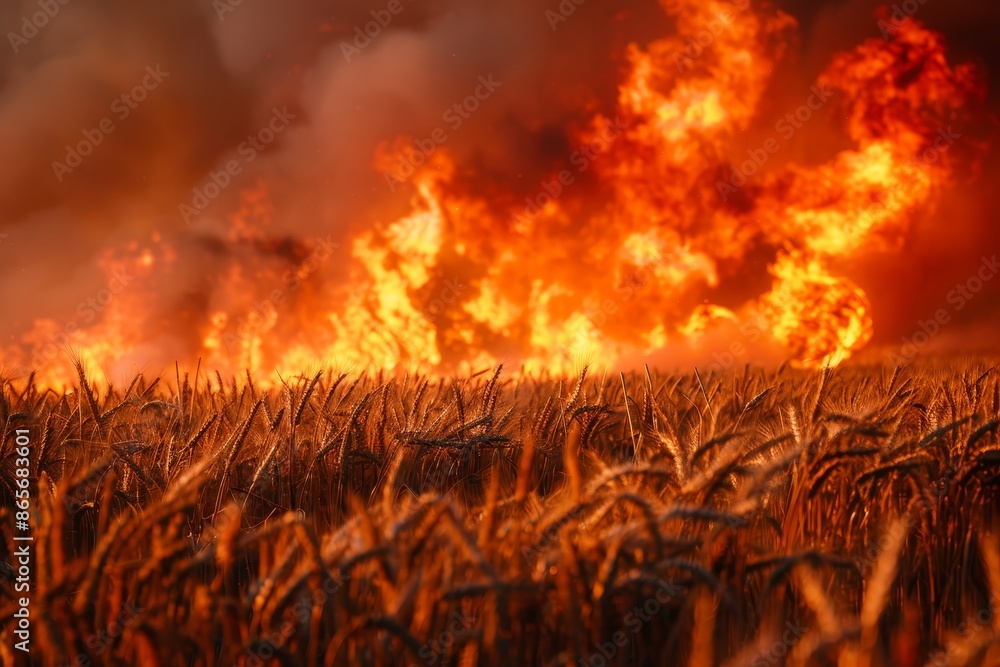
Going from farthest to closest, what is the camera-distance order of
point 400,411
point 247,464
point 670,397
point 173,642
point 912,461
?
point 670,397 < point 400,411 < point 247,464 < point 912,461 < point 173,642

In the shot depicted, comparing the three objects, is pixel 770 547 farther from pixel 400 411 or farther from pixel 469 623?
pixel 400 411

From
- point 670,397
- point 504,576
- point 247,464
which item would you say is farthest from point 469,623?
point 670,397

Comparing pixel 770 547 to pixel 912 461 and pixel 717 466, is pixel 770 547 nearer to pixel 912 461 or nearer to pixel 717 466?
pixel 912 461

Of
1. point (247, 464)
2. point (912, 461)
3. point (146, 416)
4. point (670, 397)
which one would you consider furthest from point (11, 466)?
point (670, 397)

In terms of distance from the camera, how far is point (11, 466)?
313cm

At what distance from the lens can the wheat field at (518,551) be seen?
58.2 inches

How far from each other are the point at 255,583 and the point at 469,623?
471mm

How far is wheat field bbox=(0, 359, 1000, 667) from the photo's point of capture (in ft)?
4.85

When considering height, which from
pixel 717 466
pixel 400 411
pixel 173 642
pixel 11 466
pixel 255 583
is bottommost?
pixel 173 642

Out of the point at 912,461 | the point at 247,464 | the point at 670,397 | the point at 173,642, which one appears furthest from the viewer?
the point at 670,397

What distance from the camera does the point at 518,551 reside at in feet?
5.57

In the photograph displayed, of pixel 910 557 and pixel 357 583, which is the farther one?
pixel 910 557

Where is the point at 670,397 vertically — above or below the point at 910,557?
above

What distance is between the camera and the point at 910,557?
101 inches
